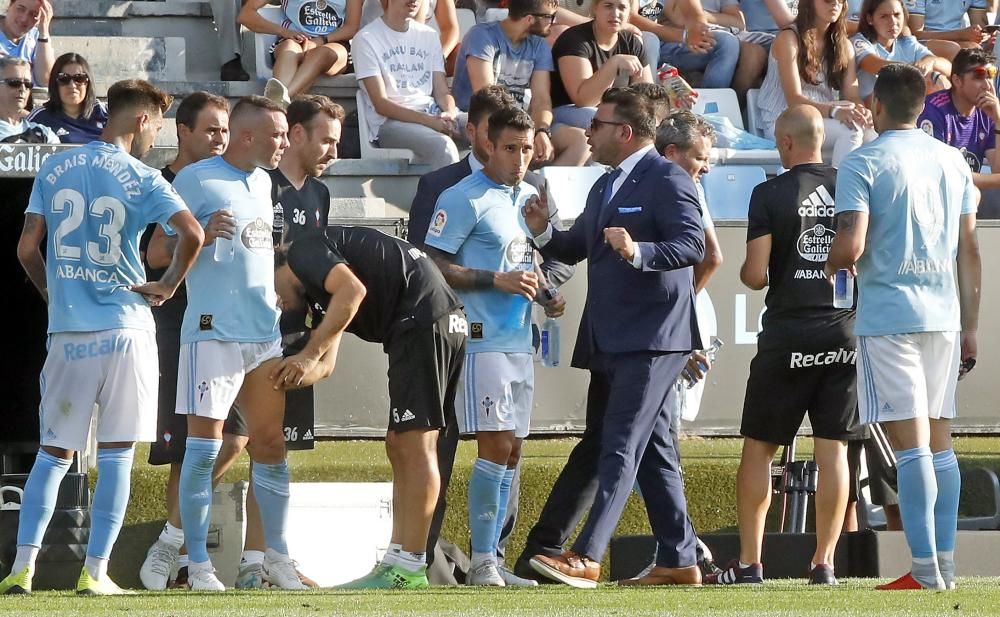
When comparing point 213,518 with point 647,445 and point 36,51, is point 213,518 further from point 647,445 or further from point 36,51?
point 36,51

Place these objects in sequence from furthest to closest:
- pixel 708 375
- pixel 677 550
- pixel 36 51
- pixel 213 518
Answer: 1. pixel 36 51
2. pixel 708 375
3. pixel 213 518
4. pixel 677 550

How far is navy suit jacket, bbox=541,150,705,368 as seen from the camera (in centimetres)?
651

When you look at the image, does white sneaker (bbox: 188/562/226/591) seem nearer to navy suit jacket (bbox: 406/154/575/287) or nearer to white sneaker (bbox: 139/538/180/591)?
white sneaker (bbox: 139/538/180/591)

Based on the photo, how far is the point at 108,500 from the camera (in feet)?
20.0

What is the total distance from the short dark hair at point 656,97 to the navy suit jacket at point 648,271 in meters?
0.32

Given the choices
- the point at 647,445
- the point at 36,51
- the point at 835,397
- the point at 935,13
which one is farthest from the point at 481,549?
the point at 935,13

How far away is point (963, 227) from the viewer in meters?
6.35

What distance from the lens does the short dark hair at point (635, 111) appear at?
6.80 metres

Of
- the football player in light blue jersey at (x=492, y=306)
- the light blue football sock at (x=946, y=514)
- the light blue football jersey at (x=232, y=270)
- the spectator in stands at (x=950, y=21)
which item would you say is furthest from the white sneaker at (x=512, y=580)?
the spectator in stands at (x=950, y=21)

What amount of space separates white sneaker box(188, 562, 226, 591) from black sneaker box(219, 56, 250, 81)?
5.86 m

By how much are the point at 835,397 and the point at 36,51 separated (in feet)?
20.3

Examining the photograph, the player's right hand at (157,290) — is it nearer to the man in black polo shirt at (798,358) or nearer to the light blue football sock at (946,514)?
the man in black polo shirt at (798,358)

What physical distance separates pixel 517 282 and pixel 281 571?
156cm

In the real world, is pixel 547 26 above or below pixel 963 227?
above
